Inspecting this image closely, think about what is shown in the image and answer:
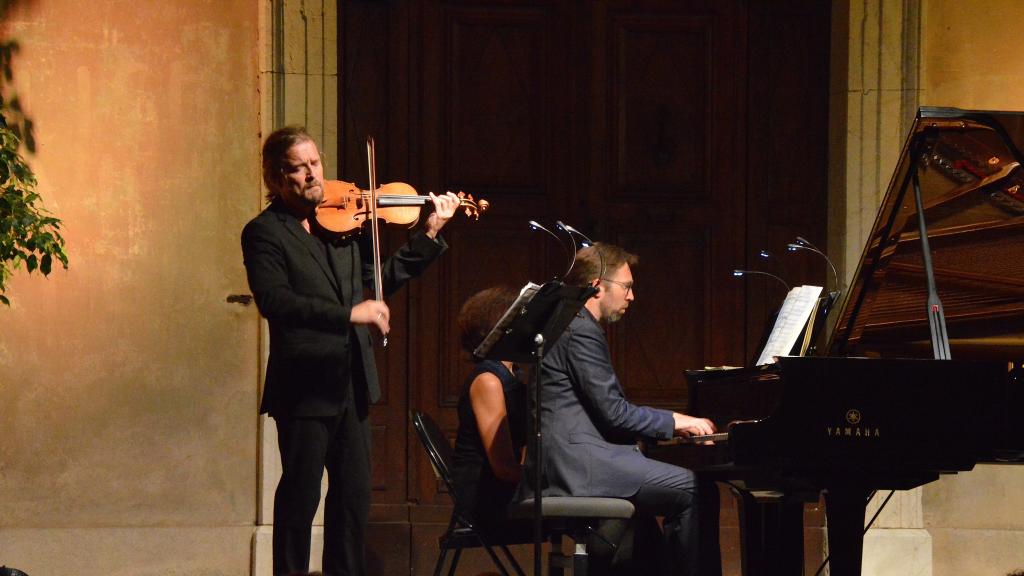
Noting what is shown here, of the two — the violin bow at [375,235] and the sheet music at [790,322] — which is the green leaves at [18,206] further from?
the sheet music at [790,322]

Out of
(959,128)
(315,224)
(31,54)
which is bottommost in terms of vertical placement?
(315,224)

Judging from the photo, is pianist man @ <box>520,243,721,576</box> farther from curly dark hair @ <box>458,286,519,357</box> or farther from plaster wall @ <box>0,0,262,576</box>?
plaster wall @ <box>0,0,262,576</box>

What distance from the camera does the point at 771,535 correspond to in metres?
4.48

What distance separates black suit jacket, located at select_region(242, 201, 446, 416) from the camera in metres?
3.90

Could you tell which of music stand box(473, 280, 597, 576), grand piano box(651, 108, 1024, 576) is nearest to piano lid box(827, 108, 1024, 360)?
grand piano box(651, 108, 1024, 576)

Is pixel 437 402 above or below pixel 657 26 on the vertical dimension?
below

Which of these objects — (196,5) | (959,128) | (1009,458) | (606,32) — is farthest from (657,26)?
(1009,458)

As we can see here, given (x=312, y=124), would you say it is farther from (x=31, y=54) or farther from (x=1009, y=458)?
(x=1009, y=458)

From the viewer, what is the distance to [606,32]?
19.6 feet

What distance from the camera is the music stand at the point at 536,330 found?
12.9 feet

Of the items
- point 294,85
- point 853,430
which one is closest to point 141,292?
point 294,85

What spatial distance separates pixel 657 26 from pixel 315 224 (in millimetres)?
2473

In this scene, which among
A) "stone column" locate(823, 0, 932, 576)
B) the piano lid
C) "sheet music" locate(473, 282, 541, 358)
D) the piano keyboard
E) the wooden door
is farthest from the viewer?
the wooden door

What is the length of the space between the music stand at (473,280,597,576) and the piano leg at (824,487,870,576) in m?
0.83
